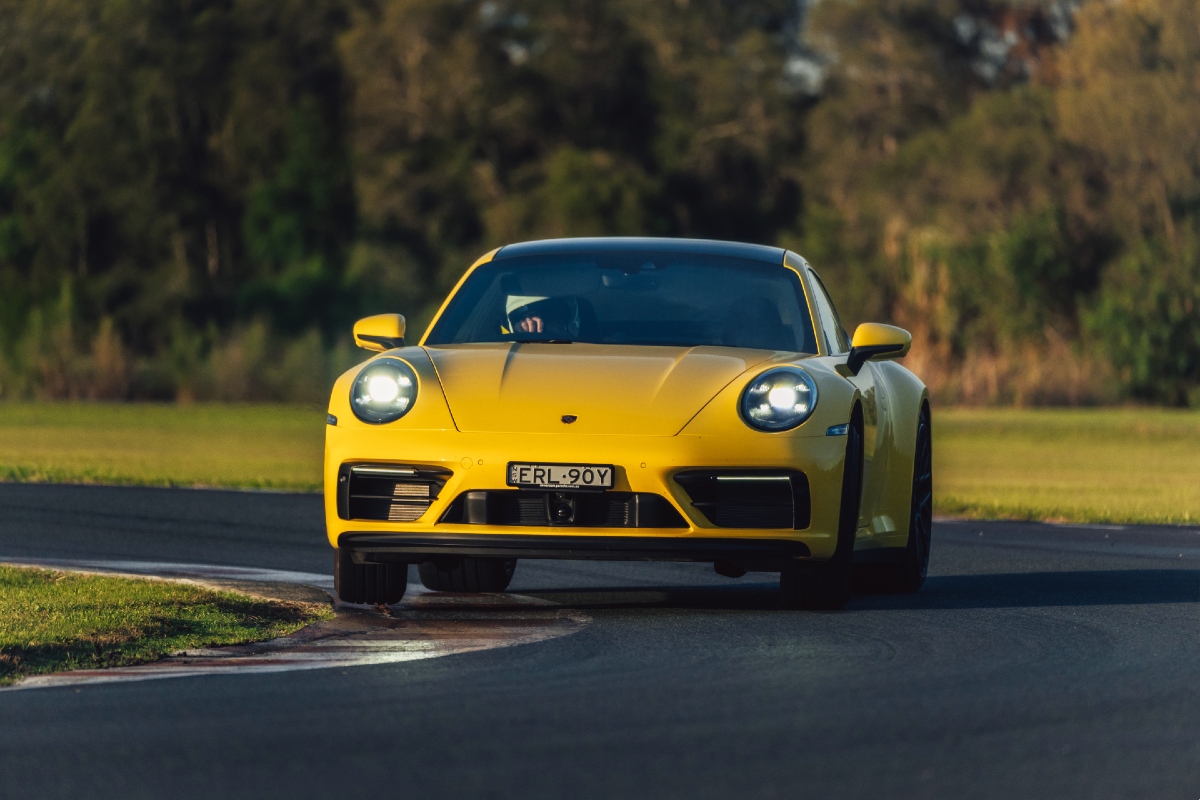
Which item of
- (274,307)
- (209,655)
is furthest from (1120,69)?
(209,655)

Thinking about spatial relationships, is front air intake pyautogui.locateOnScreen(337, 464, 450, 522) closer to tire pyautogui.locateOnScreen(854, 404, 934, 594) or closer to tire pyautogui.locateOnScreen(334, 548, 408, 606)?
tire pyautogui.locateOnScreen(334, 548, 408, 606)

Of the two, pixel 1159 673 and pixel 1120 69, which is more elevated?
Answer: pixel 1120 69

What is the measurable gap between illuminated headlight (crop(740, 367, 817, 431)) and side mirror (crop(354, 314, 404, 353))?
171 cm

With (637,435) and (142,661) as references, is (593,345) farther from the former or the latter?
(142,661)

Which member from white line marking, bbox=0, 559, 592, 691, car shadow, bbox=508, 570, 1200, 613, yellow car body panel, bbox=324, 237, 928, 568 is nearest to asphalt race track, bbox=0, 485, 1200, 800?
car shadow, bbox=508, 570, 1200, 613

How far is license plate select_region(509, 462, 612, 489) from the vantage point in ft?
28.3

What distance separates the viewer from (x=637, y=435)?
8.67 meters

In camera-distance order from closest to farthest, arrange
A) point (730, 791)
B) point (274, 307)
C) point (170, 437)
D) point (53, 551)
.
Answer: point (730, 791) → point (53, 551) → point (170, 437) → point (274, 307)

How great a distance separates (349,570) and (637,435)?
1.51 metres

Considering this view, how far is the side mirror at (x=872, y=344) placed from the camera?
31.8ft

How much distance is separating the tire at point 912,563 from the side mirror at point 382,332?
96.0 inches

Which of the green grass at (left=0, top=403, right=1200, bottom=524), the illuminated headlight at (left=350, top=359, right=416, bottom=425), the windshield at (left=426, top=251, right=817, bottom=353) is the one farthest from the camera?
the green grass at (left=0, top=403, right=1200, bottom=524)

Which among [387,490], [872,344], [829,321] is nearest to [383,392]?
[387,490]

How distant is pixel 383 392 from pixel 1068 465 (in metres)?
16.9
